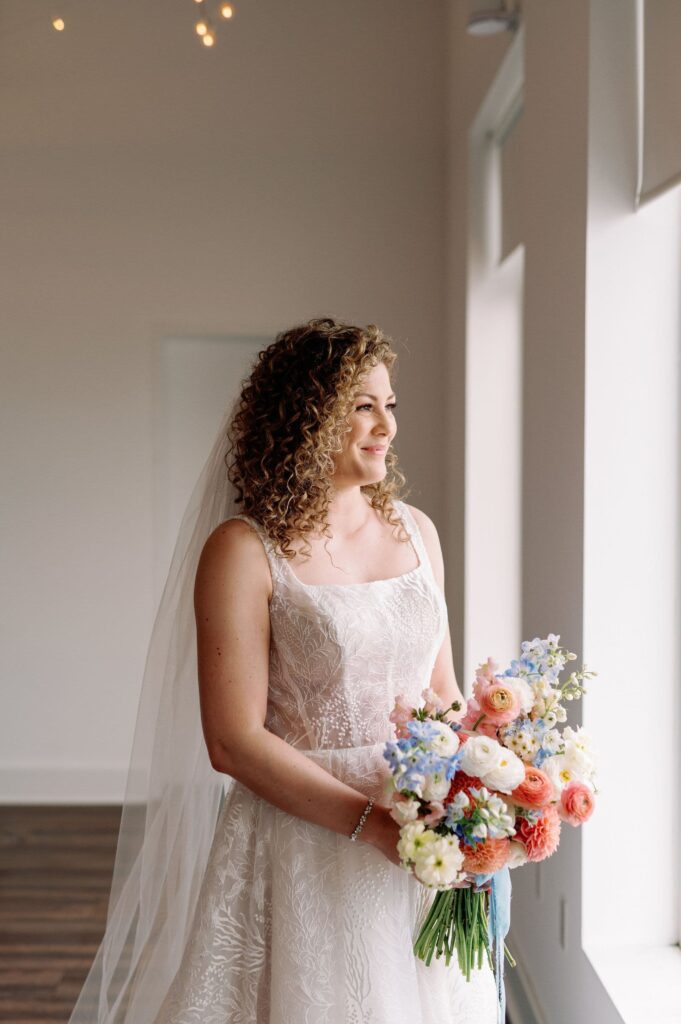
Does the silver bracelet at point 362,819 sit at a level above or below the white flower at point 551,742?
below

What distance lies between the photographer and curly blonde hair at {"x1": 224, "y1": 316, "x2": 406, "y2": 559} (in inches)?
72.4

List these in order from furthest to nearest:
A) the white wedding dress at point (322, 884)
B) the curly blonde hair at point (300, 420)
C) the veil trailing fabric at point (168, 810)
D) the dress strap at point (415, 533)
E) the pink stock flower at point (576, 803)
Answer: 1. the veil trailing fabric at point (168, 810)
2. the dress strap at point (415, 533)
3. the curly blonde hair at point (300, 420)
4. the white wedding dress at point (322, 884)
5. the pink stock flower at point (576, 803)

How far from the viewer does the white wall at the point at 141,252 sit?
5332 mm

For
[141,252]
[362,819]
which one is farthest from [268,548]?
[141,252]

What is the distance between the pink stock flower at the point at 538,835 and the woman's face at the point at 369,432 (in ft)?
2.19

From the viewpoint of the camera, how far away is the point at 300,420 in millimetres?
1847

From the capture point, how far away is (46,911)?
12.7 ft

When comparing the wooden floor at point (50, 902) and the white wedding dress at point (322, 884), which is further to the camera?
the wooden floor at point (50, 902)

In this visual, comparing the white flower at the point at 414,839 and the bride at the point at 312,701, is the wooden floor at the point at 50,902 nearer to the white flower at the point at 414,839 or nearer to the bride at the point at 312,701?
the bride at the point at 312,701

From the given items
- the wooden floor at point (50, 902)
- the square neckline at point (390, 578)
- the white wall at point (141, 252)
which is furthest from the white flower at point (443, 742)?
the white wall at point (141, 252)

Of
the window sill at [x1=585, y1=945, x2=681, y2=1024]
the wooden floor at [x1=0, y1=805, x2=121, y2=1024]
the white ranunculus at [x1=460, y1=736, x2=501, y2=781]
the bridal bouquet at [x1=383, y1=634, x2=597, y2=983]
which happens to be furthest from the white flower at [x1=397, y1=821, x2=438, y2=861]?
the wooden floor at [x1=0, y1=805, x2=121, y2=1024]

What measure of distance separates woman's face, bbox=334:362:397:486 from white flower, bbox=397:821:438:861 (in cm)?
66

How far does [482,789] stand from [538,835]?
0.42ft

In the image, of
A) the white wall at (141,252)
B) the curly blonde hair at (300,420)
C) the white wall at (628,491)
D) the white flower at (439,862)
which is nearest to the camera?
the white flower at (439,862)
